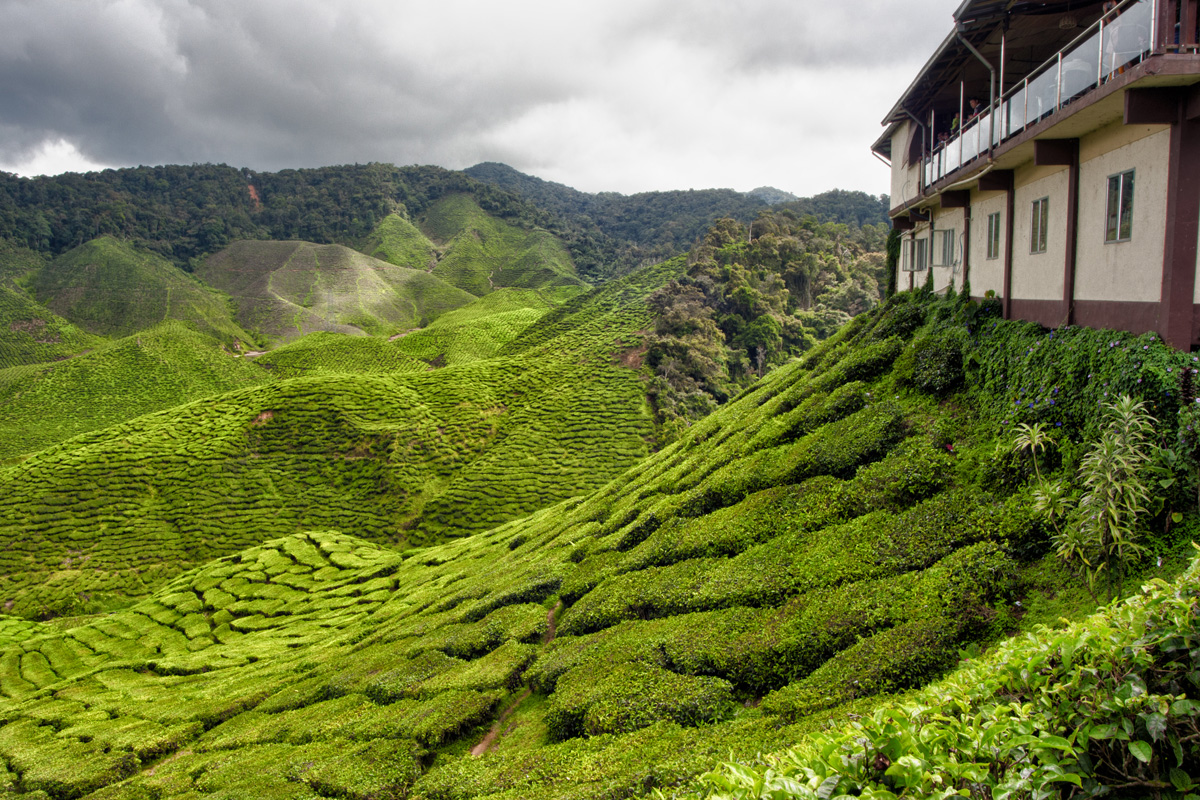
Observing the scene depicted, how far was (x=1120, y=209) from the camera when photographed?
9.65 meters

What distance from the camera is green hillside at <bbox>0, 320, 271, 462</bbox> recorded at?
5275cm

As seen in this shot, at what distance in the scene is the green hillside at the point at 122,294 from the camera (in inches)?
3492

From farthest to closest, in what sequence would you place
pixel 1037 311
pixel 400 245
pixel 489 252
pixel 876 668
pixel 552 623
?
pixel 489 252 → pixel 400 245 → pixel 552 623 → pixel 1037 311 → pixel 876 668

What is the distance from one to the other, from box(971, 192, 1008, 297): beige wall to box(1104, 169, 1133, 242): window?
4.06 m

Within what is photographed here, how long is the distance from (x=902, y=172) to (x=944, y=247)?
567 cm

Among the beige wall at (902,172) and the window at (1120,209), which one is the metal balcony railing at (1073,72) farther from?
the beige wall at (902,172)

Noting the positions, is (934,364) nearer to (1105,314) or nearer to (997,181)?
(1105,314)

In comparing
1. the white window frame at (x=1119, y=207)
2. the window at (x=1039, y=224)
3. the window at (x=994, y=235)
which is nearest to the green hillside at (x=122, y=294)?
the window at (x=994, y=235)

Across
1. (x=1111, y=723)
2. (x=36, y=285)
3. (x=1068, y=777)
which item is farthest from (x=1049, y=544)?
(x=36, y=285)

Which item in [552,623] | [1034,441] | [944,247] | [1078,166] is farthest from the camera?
[944,247]

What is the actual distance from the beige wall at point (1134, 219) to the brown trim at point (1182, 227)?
0.24m

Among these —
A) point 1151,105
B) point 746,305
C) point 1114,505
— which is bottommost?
point 1114,505

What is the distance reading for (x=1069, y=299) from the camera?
10969 millimetres

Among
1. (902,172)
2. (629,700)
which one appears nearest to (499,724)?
(629,700)
